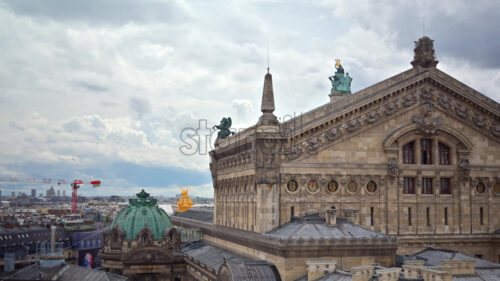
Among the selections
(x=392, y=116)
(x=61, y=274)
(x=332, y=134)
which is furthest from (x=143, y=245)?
(x=392, y=116)

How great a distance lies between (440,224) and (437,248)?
272cm

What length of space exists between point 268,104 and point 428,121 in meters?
15.6

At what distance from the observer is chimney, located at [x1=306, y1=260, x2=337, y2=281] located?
5144cm

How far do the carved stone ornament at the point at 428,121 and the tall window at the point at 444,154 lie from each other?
2397mm

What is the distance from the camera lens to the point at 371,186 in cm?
6309

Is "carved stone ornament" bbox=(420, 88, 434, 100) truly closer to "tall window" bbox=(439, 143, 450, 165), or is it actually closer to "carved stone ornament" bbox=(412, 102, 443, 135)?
"carved stone ornament" bbox=(412, 102, 443, 135)

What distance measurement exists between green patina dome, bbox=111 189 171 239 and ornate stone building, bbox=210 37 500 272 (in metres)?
24.2

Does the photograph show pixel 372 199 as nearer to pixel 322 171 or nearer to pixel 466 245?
pixel 322 171

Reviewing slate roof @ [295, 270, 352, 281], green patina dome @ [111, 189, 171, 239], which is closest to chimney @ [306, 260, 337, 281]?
slate roof @ [295, 270, 352, 281]

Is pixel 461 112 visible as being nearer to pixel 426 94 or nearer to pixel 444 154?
pixel 426 94

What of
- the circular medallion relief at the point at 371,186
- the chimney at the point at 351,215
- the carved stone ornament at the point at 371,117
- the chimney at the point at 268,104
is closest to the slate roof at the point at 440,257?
the chimney at the point at 351,215

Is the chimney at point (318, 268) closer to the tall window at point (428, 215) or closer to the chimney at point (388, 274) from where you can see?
the chimney at point (388, 274)

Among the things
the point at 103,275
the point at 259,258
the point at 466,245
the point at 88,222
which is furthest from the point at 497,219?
the point at 88,222

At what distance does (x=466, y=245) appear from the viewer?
2557 inches
